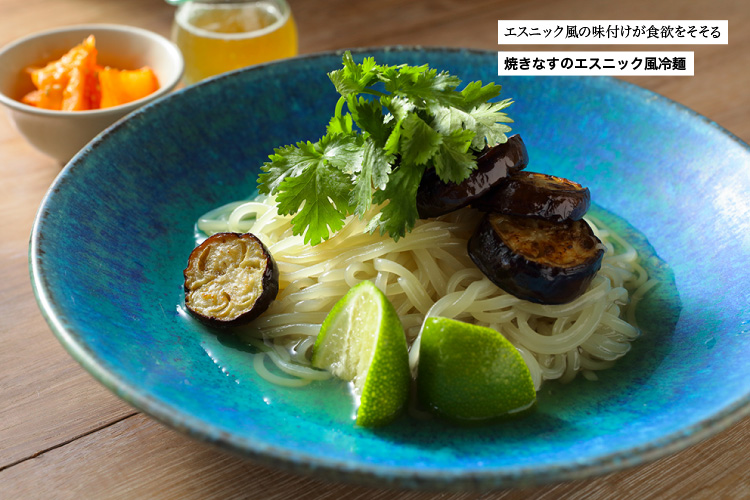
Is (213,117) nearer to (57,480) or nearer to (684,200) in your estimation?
(57,480)

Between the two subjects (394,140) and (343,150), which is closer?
(394,140)

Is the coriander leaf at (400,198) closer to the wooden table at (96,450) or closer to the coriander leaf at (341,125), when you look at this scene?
the coriander leaf at (341,125)

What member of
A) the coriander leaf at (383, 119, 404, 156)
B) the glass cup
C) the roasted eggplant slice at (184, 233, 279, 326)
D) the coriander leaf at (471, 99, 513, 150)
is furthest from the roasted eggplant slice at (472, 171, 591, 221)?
the glass cup

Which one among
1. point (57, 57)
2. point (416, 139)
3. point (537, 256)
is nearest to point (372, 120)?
point (416, 139)

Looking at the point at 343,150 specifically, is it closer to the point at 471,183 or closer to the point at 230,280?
the point at 471,183

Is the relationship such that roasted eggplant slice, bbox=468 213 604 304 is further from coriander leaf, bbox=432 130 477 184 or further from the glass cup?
the glass cup

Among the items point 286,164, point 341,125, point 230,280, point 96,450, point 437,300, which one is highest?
point 341,125

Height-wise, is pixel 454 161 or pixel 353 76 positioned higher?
pixel 353 76
